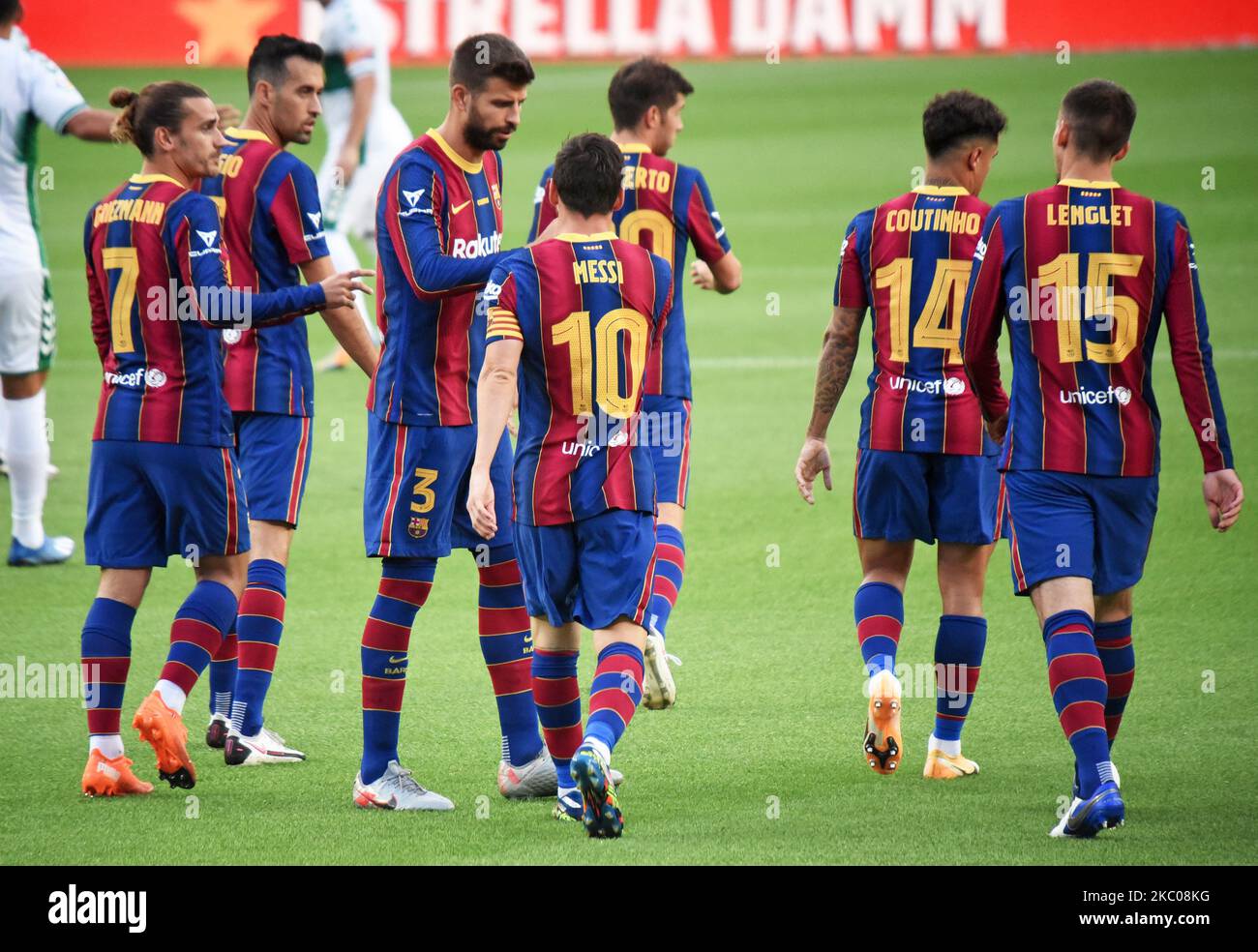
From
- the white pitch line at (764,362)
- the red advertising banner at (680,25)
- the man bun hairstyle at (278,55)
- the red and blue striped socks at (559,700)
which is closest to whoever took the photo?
the red and blue striped socks at (559,700)

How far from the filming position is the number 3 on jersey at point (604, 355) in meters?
4.95

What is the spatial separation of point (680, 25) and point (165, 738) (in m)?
22.4

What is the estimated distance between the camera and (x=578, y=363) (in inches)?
195

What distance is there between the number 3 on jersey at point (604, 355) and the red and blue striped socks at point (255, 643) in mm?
1507

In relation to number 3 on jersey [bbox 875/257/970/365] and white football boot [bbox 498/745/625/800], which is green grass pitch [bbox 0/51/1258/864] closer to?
white football boot [bbox 498/745/625/800]

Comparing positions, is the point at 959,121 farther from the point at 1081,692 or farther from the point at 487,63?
the point at 1081,692

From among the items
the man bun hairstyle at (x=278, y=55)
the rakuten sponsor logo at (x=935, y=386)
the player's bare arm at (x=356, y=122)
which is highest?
the player's bare arm at (x=356, y=122)

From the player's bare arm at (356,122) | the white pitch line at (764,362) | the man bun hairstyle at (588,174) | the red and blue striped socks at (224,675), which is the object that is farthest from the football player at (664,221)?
the white pitch line at (764,362)

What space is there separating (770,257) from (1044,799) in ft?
41.5

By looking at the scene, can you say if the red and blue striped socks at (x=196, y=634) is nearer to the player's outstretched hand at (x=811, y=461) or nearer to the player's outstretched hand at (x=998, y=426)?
the player's outstretched hand at (x=811, y=461)

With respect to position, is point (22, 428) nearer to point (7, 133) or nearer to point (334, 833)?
point (7, 133)

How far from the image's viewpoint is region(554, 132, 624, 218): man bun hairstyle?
4.93m

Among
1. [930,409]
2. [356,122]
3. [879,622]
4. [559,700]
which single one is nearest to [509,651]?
[559,700]

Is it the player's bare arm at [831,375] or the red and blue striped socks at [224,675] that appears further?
the red and blue striped socks at [224,675]
